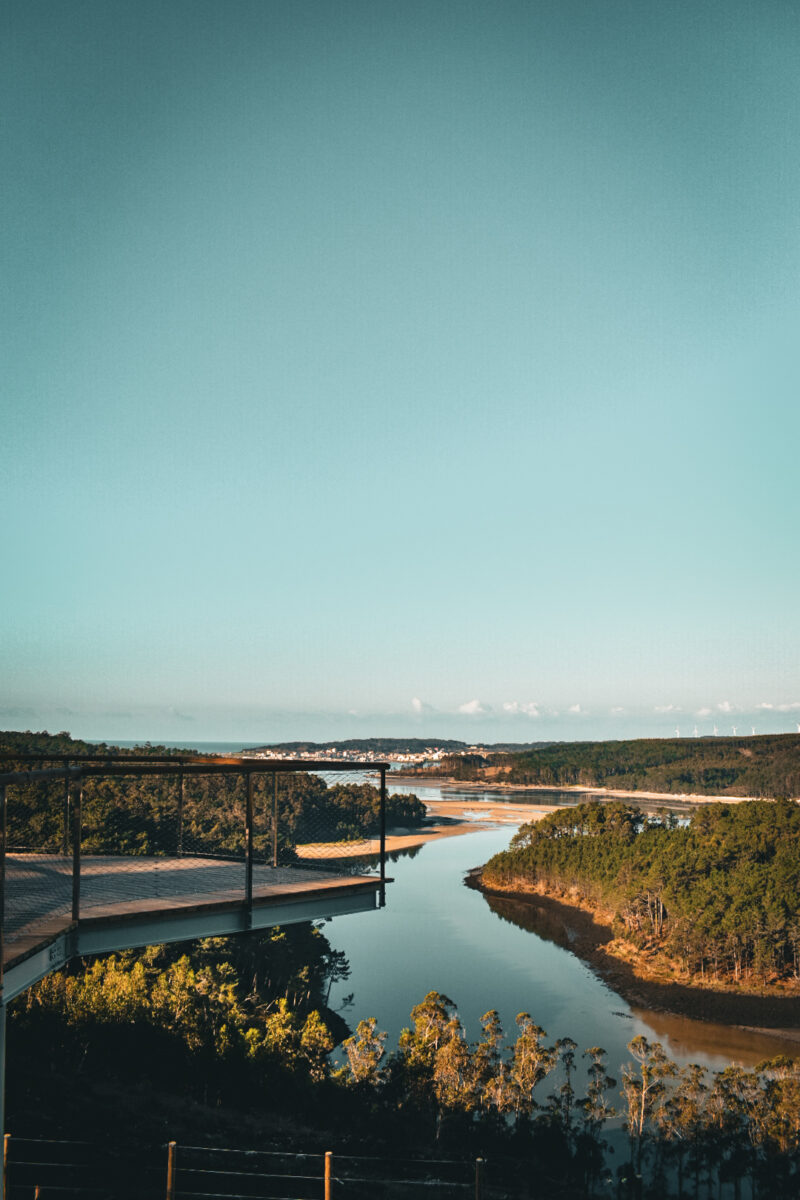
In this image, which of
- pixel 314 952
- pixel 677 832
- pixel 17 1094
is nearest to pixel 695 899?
pixel 677 832

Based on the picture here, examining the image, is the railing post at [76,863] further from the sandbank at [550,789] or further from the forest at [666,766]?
the forest at [666,766]

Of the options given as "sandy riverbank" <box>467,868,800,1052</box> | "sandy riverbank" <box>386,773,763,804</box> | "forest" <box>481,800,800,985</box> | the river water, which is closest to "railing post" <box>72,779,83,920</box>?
the river water

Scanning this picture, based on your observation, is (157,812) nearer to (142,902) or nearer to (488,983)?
(488,983)

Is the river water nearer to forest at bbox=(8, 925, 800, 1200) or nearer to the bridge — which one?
forest at bbox=(8, 925, 800, 1200)

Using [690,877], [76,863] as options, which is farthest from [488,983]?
[76,863]

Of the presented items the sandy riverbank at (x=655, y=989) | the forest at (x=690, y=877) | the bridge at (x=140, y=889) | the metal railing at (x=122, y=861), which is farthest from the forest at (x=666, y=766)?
the bridge at (x=140, y=889)
